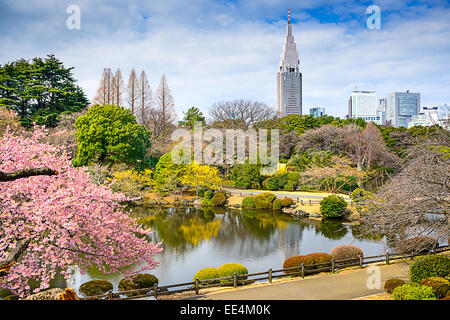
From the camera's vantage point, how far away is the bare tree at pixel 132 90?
52862mm

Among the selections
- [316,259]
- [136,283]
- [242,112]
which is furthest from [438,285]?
[242,112]

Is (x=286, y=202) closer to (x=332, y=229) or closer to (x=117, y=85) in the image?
(x=332, y=229)

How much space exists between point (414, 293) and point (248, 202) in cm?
2462

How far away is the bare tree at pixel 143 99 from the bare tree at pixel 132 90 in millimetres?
442

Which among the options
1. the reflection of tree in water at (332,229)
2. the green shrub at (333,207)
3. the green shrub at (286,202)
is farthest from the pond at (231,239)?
the green shrub at (286,202)

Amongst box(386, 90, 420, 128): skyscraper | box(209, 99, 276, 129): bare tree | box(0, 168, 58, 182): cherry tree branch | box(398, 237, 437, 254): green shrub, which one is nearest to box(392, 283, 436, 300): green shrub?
box(398, 237, 437, 254): green shrub

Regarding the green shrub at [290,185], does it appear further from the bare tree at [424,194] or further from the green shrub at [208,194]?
the bare tree at [424,194]

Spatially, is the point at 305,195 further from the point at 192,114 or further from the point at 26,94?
the point at 26,94

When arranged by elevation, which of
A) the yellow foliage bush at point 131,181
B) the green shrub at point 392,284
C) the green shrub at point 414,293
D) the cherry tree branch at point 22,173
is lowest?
the green shrub at point 392,284

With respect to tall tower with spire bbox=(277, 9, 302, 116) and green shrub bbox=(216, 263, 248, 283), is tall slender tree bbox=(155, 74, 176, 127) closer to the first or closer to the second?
green shrub bbox=(216, 263, 248, 283)

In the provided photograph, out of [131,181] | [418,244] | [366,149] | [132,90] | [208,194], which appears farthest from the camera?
[132,90]

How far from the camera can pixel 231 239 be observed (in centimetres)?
2158

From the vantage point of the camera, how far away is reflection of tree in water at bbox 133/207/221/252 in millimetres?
21406

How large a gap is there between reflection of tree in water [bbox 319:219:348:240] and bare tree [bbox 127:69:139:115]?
3635cm
